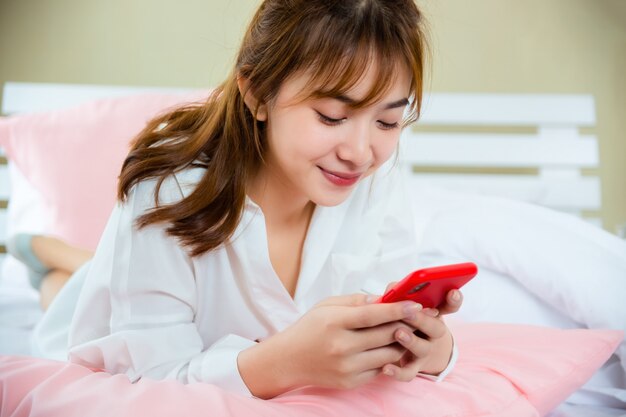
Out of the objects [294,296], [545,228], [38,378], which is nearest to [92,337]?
[38,378]

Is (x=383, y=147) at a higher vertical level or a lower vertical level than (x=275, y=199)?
higher

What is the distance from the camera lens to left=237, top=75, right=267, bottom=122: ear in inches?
→ 37.3

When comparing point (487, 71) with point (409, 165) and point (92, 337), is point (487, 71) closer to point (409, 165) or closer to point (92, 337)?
point (409, 165)

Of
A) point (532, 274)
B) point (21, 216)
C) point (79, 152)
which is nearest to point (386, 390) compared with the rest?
point (532, 274)

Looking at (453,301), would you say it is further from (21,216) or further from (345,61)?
(21,216)

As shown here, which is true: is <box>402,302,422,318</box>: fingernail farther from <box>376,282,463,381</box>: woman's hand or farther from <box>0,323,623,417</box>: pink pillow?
<box>0,323,623,417</box>: pink pillow

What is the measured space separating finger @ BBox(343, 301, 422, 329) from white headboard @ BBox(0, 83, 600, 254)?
1456 millimetres

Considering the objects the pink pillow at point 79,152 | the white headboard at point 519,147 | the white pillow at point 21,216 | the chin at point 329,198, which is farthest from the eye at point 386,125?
the white headboard at point 519,147

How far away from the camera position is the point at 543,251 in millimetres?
1307

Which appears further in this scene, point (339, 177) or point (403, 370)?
point (339, 177)

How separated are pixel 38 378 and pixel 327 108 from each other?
0.50m

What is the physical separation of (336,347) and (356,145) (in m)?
0.28

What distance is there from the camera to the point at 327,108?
858 millimetres

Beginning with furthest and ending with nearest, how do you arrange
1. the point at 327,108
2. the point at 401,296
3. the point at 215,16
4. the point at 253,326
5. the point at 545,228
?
the point at 215,16 → the point at 545,228 → the point at 253,326 → the point at 327,108 → the point at 401,296
